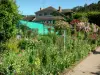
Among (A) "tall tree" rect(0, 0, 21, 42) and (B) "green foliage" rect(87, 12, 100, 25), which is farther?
(B) "green foliage" rect(87, 12, 100, 25)

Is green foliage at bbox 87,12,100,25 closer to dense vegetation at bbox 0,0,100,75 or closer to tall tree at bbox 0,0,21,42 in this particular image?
dense vegetation at bbox 0,0,100,75

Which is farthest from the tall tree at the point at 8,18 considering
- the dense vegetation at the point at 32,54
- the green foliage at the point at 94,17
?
the green foliage at the point at 94,17

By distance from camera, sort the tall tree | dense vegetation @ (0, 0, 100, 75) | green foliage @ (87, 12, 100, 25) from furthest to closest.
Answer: green foliage @ (87, 12, 100, 25) < the tall tree < dense vegetation @ (0, 0, 100, 75)

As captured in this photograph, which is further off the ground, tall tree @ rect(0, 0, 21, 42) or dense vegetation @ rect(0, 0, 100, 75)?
tall tree @ rect(0, 0, 21, 42)

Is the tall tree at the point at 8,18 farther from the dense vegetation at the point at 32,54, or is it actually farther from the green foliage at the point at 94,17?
the green foliage at the point at 94,17

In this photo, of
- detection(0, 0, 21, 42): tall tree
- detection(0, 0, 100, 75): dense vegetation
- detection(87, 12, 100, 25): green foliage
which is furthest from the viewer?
detection(87, 12, 100, 25): green foliage

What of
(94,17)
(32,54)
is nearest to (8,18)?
(32,54)

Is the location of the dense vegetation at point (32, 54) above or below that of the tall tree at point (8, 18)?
below

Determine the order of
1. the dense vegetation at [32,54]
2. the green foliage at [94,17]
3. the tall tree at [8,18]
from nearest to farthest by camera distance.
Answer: the dense vegetation at [32,54] < the tall tree at [8,18] < the green foliage at [94,17]

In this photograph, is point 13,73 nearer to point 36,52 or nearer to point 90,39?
point 36,52

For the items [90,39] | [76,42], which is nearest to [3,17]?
[76,42]

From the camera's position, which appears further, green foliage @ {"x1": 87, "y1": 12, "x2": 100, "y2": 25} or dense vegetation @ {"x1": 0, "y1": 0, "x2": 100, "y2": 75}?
green foliage @ {"x1": 87, "y1": 12, "x2": 100, "y2": 25}

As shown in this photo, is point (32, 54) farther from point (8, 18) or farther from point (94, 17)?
point (94, 17)

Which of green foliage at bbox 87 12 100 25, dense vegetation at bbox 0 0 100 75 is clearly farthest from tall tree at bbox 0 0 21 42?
green foliage at bbox 87 12 100 25
